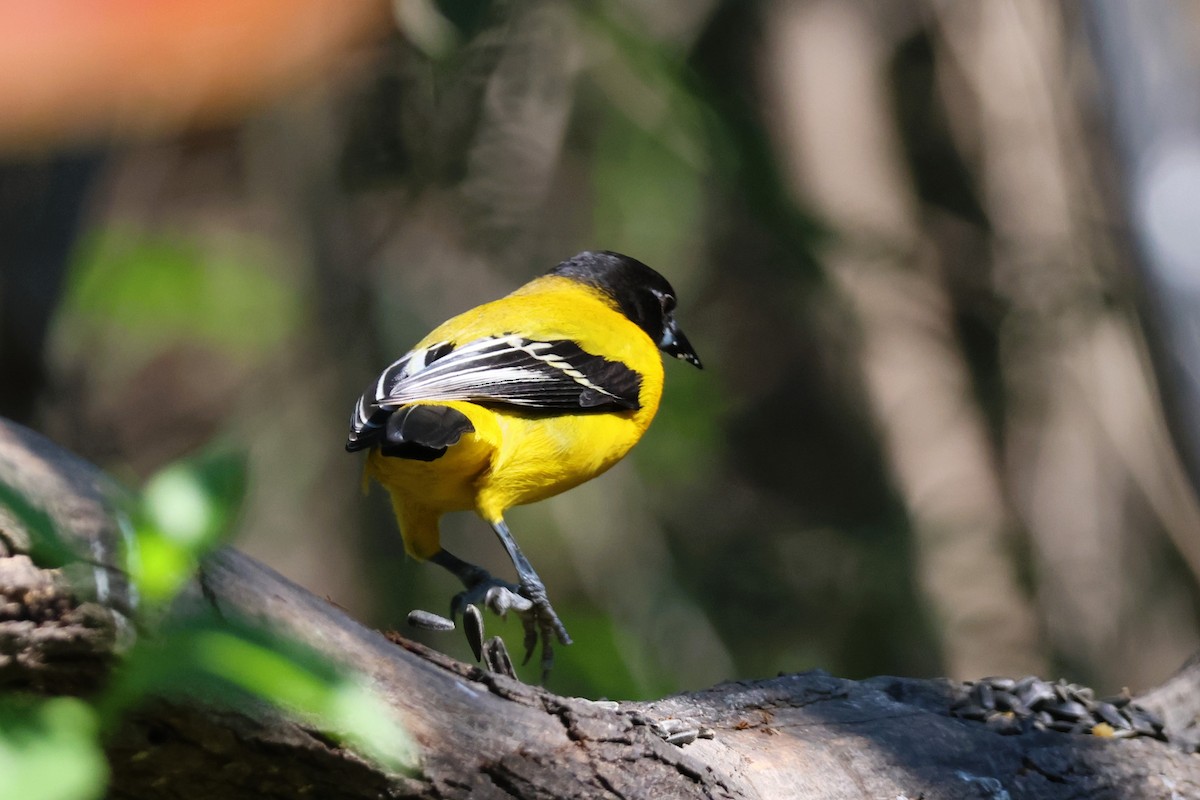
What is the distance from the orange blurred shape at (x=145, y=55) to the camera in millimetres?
3277

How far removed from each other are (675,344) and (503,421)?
2.01 m

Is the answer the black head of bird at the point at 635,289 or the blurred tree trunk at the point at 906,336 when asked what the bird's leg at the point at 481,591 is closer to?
the black head of bird at the point at 635,289

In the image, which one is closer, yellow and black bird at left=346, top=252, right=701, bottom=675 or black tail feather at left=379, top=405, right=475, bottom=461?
black tail feather at left=379, top=405, right=475, bottom=461

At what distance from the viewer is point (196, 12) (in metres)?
3.86

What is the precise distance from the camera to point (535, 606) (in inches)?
164

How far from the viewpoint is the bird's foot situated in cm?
407

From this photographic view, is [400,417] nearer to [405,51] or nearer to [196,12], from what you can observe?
[196,12]

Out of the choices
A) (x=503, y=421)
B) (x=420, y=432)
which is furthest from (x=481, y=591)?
(x=420, y=432)

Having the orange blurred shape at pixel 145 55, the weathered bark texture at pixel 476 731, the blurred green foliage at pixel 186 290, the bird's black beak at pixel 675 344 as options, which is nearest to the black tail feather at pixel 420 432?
the weathered bark texture at pixel 476 731

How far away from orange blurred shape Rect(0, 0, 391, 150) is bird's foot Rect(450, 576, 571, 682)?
2.07m

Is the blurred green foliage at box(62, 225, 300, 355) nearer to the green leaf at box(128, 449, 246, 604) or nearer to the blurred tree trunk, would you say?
the blurred tree trunk

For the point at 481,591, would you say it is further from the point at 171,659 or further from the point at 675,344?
the point at 171,659

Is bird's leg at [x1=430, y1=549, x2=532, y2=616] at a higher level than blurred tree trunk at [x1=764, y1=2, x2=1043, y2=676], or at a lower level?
lower

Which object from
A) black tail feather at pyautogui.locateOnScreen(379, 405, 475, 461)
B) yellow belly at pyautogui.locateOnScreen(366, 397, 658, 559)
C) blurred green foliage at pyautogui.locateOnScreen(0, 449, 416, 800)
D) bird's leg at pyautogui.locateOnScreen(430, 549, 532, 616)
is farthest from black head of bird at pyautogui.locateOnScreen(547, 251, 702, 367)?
blurred green foliage at pyautogui.locateOnScreen(0, 449, 416, 800)
